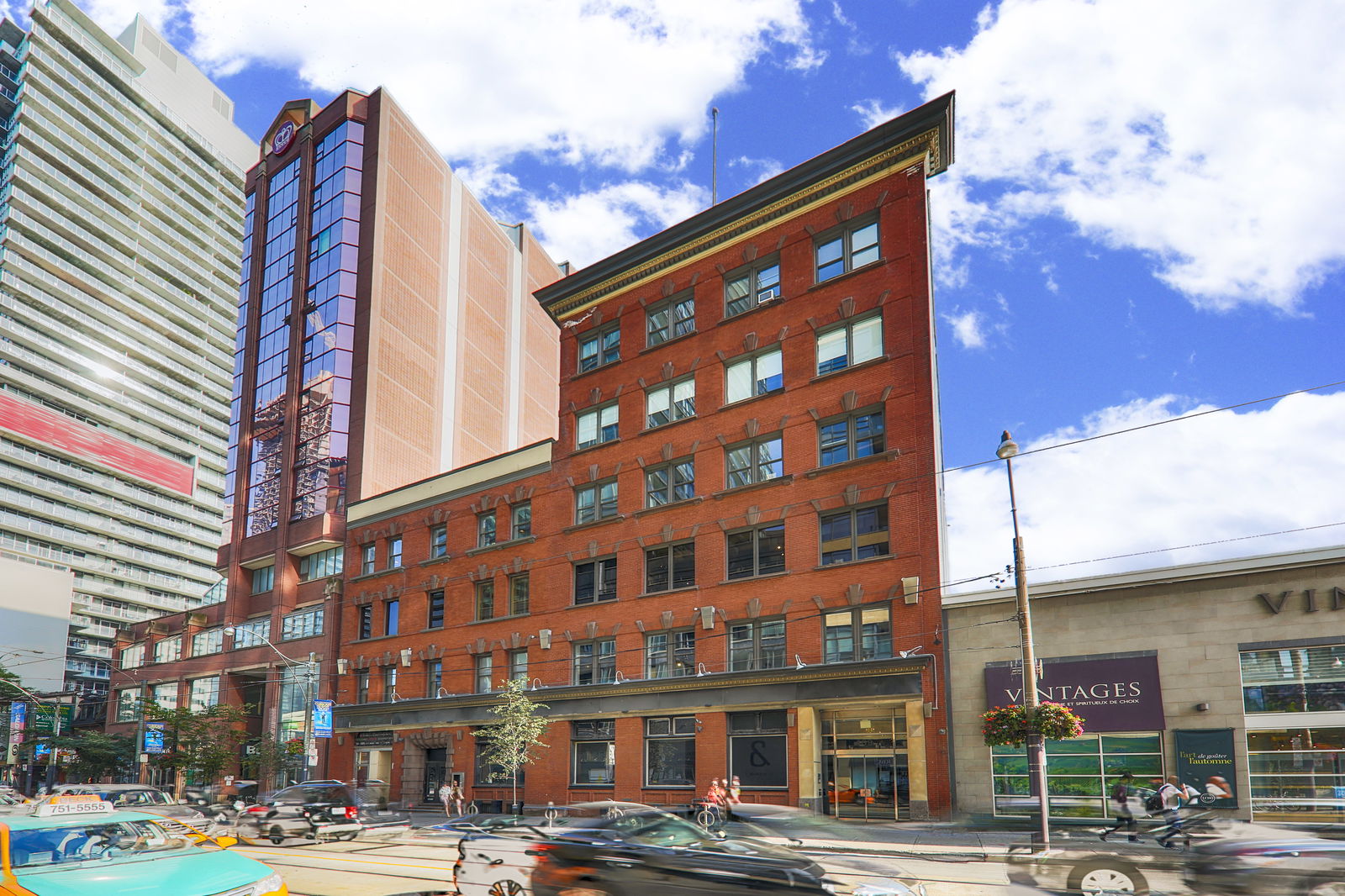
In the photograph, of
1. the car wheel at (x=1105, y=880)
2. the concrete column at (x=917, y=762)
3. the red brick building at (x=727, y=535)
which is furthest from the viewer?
the red brick building at (x=727, y=535)

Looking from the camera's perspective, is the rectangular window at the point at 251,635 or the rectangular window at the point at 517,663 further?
the rectangular window at the point at 251,635

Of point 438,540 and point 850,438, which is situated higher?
point 850,438

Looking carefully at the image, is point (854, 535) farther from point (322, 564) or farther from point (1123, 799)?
point (322, 564)

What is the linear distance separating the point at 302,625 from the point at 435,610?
12965 millimetres

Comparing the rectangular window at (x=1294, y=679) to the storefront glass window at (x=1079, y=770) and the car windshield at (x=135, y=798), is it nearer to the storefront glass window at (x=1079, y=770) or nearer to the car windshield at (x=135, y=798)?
the storefront glass window at (x=1079, y=770)

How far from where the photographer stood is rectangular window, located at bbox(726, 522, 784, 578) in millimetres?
34906

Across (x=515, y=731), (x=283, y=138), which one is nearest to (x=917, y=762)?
(x=515, y=731)

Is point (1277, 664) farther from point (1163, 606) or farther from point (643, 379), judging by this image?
point (643, 379)

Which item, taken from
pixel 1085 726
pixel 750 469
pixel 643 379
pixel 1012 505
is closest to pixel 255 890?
pixel 1012 505

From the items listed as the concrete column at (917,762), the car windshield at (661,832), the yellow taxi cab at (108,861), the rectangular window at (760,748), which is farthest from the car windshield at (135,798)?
the concrete column at (917,762)

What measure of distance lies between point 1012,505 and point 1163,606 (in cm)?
627

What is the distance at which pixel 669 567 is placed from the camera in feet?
124

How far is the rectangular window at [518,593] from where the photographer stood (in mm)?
42906

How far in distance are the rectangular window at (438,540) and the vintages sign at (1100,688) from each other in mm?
27329
